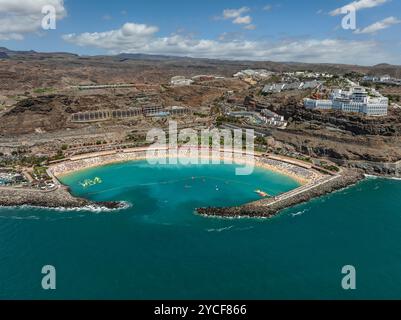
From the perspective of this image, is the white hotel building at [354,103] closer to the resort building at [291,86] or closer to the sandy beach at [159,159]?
the resort building at [291,86]

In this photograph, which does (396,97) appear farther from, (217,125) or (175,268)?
(175,268)

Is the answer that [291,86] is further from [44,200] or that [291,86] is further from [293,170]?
[44,200]

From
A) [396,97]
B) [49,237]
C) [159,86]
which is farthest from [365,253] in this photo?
[159,86]

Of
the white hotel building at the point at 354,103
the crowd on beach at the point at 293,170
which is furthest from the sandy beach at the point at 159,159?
the white hotel building at the point at 354,103

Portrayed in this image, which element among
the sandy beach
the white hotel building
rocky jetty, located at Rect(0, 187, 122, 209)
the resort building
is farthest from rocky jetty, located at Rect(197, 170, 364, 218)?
the resort building

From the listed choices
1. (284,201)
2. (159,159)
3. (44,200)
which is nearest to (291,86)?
(159,159)
